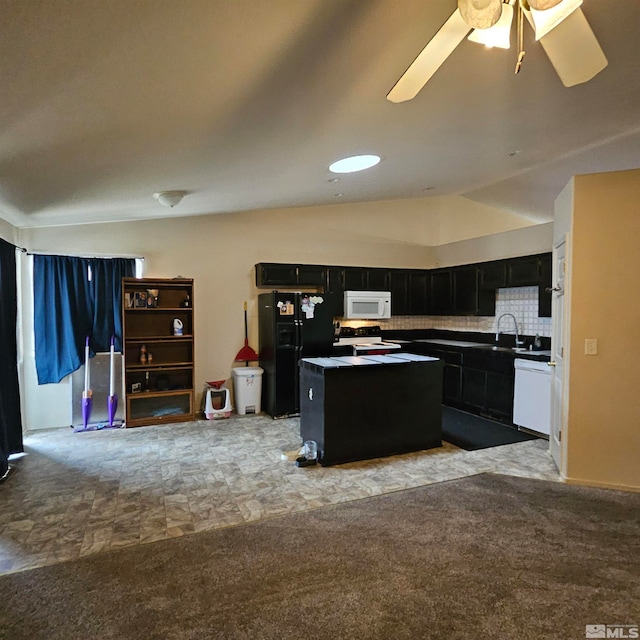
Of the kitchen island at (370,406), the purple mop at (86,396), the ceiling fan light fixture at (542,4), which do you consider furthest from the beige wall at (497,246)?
the purple mop at (86,396)

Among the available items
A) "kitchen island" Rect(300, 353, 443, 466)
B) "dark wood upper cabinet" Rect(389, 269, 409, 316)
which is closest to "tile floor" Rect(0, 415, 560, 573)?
"kitchen island" Rect(300, 353, 443, 466)

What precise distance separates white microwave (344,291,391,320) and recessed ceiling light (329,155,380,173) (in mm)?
2466

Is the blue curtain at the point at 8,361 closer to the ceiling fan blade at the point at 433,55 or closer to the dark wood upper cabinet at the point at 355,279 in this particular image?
the ceiling fan blade at the point at 433,55

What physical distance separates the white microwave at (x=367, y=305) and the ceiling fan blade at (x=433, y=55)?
406 cm

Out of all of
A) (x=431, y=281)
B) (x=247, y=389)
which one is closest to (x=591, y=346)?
(x=431, y=281)

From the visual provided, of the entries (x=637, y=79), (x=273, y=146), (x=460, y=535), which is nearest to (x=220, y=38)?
(x=273, y=146)

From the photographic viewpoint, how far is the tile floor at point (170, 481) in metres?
2.54

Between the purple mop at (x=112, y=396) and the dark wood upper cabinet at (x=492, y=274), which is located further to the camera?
the dark wood upper cabinet at (x=492, y=274)

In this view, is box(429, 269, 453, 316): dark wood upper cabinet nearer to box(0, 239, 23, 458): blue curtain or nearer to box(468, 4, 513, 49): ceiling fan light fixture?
box(468, 4, 513, 49): ceiling fan light fixture

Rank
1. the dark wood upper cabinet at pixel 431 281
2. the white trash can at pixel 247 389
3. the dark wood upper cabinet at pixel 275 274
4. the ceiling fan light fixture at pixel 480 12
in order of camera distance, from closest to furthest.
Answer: the ceiling fan light fixture at pixel 480 12
the dark wood upper cabinet at pixel 431 281
the white trash can at pixel 247 389
the dark wood upper cabinet at pixel 275 274

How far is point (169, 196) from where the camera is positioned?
3527mm

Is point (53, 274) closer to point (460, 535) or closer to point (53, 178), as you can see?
point (53, 178)

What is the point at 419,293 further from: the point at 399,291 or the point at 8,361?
the point at 8,361

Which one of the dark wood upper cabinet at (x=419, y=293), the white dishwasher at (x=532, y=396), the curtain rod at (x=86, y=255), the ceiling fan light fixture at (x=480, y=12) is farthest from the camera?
the dark wood upper cabinet at (x=419, y=293)
